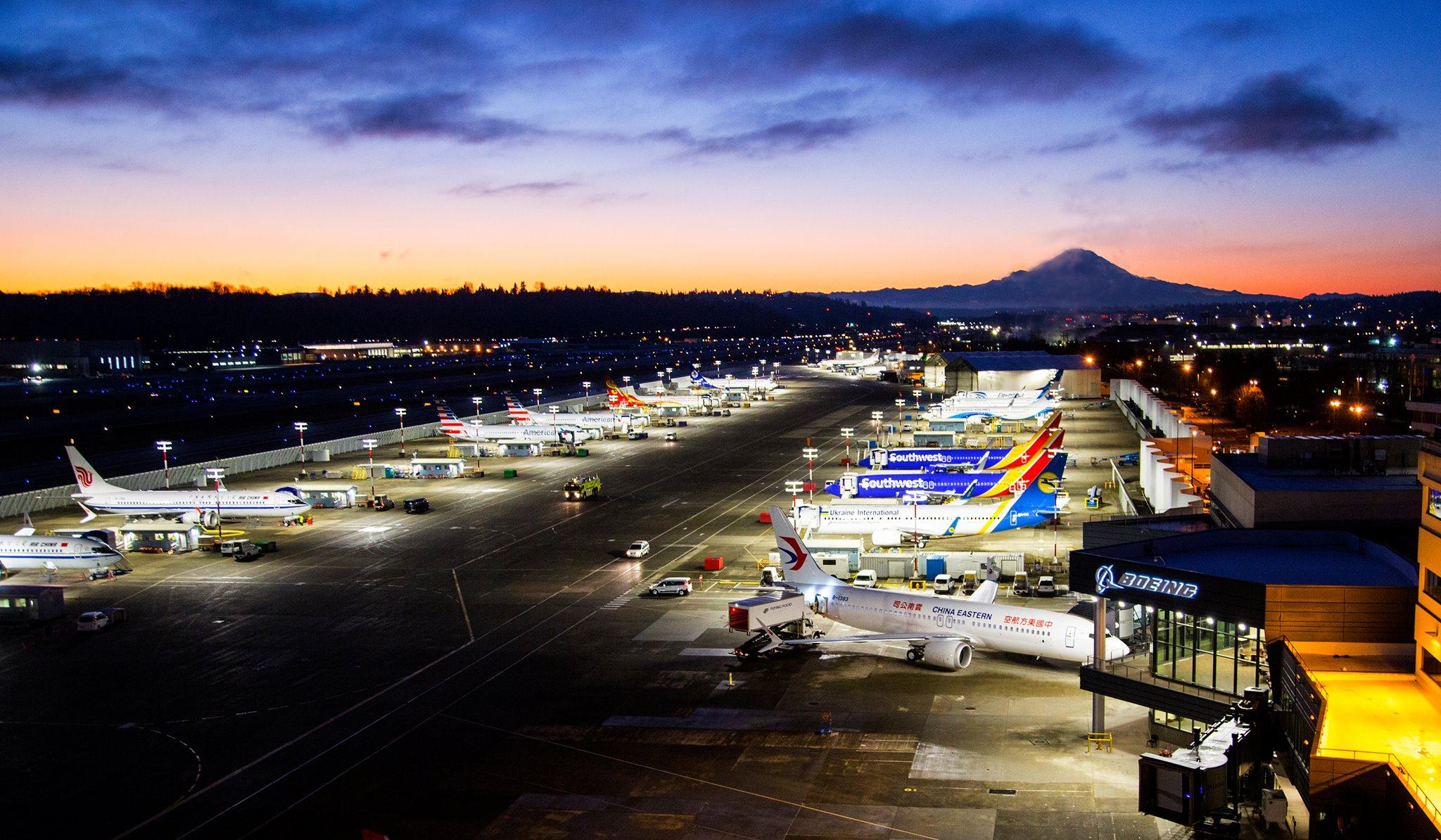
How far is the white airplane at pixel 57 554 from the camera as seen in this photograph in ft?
223

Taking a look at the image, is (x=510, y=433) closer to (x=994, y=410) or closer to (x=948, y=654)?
(x=994, y=410)

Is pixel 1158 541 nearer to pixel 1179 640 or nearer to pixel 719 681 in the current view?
pixel 1179 640

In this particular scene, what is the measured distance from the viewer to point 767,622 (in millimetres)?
49969

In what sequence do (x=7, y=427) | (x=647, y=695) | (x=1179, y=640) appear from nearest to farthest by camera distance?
(x=1179, y=640) < (x=647, y=695) < (x=7, y=427)

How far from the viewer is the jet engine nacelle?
4666 cm

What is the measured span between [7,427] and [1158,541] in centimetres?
16673

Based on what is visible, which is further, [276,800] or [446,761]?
[446,761]

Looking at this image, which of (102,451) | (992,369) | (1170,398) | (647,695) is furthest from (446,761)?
(992,369)

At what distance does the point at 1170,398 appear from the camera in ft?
534

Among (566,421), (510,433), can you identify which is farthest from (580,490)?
(566,421)

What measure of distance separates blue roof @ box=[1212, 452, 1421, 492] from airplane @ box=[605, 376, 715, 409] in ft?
392

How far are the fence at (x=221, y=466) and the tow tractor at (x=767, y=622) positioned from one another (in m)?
73.0

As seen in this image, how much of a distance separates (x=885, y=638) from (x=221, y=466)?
86.8 metres

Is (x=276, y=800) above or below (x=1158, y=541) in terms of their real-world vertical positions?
below
